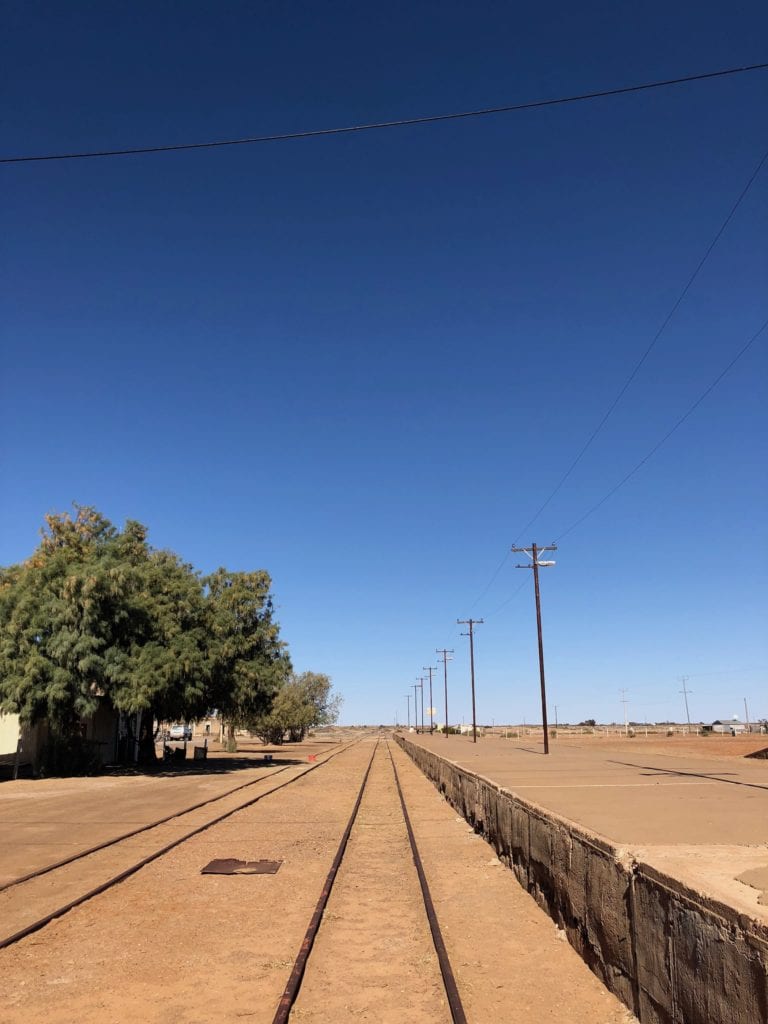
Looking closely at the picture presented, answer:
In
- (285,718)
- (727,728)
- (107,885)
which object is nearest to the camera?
(107,885)

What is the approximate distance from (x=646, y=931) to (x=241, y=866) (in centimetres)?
797

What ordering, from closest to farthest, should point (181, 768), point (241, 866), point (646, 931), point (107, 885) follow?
point (646, 931), point (107, 885), point (241, 866), point (181, 768)

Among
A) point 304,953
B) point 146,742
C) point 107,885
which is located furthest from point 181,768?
point 304,953

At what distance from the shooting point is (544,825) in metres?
9.36

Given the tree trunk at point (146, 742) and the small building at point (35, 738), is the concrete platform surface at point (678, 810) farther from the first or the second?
the small building at point (35, 738)

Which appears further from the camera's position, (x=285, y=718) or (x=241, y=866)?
(x=285, y=718)

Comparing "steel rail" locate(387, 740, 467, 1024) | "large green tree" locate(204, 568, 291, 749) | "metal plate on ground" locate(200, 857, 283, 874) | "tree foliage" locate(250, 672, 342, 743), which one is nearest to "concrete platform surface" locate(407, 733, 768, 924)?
"steel rail" locate(387, 740, 467, 1024)

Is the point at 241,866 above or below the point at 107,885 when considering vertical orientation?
below

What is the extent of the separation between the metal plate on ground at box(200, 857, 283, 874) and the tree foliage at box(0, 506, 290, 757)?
1806 cm

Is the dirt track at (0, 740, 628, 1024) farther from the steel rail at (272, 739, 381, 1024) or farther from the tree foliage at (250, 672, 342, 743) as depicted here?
the tree foliage at (250, 672, 342, 743)

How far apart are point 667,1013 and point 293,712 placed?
72530mm

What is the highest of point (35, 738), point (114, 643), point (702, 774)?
point (114, 643)

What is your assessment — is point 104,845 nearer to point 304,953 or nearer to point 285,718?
point 304,953

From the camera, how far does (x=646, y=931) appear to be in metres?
5.60
